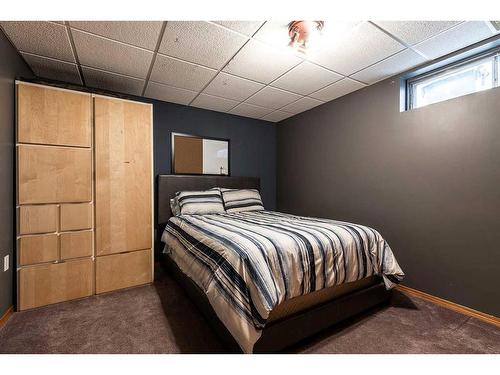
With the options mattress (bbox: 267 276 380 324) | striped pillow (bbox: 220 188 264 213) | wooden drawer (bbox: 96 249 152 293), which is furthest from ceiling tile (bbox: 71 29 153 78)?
mattress (bbox: 267 276 380 324)

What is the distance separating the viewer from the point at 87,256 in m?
2.22

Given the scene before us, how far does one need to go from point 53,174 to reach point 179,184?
1.47 meters

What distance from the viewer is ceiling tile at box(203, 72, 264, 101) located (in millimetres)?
2609

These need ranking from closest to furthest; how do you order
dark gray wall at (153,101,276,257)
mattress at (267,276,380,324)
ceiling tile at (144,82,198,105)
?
mattress at (267,276,380,324) < ceiling tile at (144,82,198,105) < dark gray wall at (153,101,276,257)

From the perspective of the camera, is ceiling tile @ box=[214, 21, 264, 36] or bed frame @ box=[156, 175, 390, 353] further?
ceiling tile @ box=[214, 21, 264, 36]

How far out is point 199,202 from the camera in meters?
3.02

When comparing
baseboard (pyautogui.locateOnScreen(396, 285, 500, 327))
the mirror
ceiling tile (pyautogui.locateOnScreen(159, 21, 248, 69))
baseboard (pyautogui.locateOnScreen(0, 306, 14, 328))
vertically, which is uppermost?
ceiling tile (pyautogui.locateOnScreen(159, 21, 248, 69))

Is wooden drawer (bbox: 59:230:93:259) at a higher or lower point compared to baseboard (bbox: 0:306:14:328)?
higher

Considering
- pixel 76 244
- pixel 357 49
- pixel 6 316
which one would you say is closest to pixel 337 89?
pixel 357 49

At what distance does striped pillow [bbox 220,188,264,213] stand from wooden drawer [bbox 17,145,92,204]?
1.67 meters

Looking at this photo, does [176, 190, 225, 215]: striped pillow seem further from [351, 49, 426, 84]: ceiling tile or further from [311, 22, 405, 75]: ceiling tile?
[351, 49, 426, 84]: ceiling tile

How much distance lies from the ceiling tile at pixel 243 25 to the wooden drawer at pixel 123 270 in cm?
240
